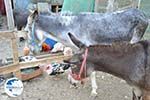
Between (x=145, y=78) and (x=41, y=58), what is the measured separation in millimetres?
2190

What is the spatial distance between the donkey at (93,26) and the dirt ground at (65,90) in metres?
0.71

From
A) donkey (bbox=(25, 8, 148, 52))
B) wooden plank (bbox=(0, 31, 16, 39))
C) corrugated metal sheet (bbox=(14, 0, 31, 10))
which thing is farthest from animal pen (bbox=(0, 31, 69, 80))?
corrugated metal sheet (bbox=(14, 0, 31, 10))

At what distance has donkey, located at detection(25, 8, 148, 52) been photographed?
4.21 m

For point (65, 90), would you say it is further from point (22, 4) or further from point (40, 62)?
point (22, 4)

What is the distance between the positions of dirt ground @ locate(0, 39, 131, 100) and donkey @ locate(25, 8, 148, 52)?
714 millimetres

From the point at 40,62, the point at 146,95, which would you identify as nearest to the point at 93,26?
the point at 40,62

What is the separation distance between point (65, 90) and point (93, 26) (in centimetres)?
113

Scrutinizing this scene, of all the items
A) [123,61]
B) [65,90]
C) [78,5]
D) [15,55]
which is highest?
[78,5]

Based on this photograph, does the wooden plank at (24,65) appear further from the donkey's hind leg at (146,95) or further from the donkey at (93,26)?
the donkey's hind leg at (146,95)

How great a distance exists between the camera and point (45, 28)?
437cm

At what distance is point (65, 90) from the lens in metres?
4.19

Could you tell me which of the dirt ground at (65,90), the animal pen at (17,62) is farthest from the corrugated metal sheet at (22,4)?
the dirt ground at (65,90)

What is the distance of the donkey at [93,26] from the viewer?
Answer: 4.21 metres

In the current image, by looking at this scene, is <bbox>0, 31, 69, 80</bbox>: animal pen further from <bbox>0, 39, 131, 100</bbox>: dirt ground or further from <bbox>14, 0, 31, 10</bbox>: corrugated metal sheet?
<bbox>14, 0, 31, 10</bbox>: corrugated metal sheet
